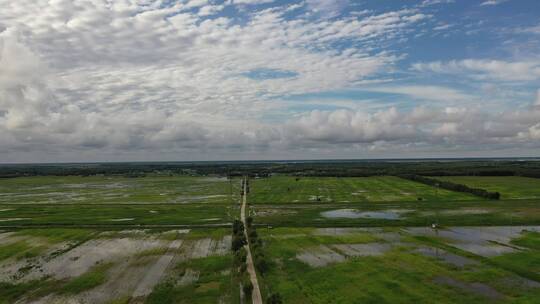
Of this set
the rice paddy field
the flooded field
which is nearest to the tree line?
the rice paddy field

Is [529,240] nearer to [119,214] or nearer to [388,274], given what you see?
[388,274]

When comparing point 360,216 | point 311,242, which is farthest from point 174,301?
point 360,216

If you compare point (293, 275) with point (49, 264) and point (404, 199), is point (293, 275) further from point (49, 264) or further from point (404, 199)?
point (404, 199)

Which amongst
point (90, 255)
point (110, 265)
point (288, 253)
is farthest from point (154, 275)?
point (288, 253)

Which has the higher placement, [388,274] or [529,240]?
[529,240]

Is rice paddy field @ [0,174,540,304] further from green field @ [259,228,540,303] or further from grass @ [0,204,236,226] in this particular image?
grass @ [0,204,236,226]

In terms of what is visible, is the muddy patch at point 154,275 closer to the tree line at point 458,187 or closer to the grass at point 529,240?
the grass at point 529,240
